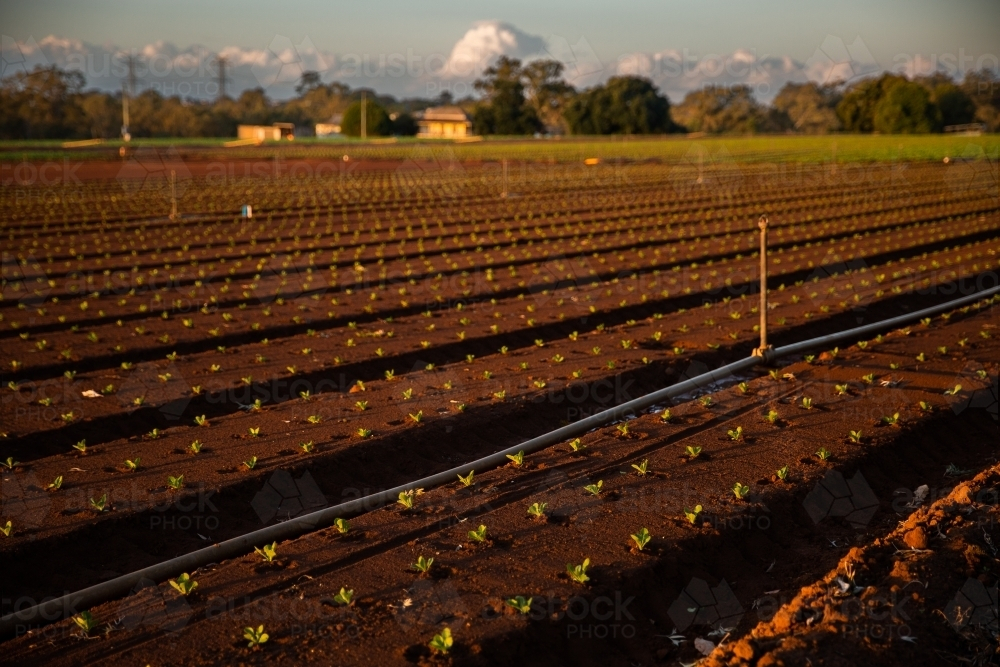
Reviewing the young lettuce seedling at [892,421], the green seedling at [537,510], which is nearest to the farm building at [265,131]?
the young lettuce seedling at [892,421]

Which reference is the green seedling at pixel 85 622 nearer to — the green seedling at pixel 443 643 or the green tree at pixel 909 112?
the green seedling at pixel 443 643

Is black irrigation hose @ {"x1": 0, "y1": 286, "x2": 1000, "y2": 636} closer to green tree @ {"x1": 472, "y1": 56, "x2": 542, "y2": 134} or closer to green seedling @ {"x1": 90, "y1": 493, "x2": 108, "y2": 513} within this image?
green seedling @ {"x1": 90, "y1": 493, "x2": 108, "y2": 513}

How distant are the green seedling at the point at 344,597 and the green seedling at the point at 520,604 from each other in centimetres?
82

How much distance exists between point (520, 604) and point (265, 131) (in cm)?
8090

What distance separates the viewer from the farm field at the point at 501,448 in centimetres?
433

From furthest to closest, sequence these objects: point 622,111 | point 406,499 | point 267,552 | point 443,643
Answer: point 622,111, point 406,499, point 267,552, point 443,643

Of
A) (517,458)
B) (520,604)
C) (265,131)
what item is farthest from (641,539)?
(265,131)

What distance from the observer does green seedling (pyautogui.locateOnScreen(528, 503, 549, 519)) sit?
213 inches

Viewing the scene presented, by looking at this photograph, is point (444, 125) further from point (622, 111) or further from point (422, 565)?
point (422, 565)

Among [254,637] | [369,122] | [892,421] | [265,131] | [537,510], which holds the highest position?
[369,122]

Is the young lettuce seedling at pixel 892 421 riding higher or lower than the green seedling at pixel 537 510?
higher

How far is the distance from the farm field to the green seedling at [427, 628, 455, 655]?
0.05 ft

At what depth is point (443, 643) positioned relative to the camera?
159 inches

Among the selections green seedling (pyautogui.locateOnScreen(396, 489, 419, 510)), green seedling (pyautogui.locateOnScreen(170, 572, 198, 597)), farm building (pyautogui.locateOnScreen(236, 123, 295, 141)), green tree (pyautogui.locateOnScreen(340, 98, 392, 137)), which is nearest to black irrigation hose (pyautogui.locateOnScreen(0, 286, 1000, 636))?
green seedling (pyautogui.locateOnScreen(396, 489, 419, 510))
